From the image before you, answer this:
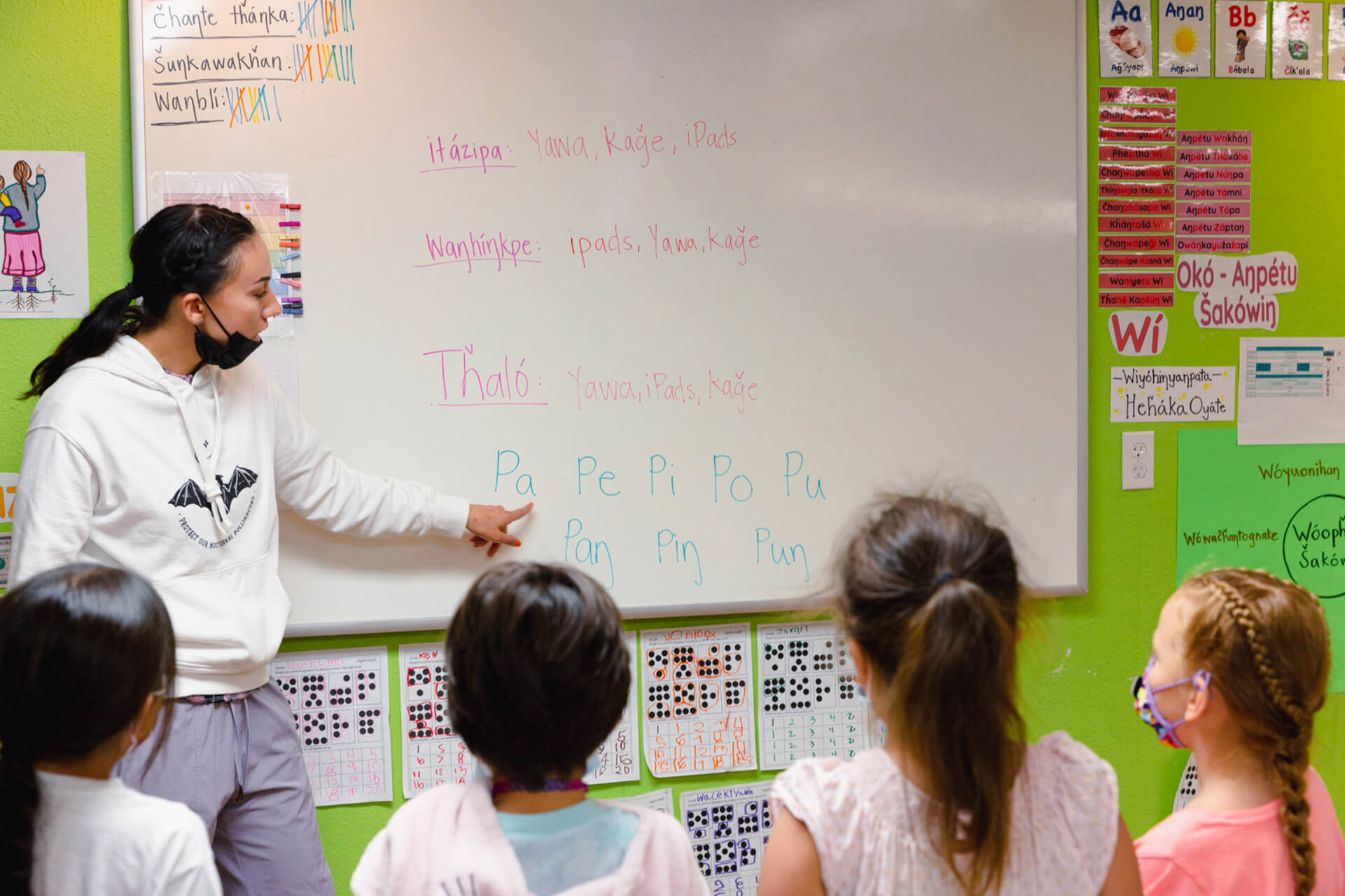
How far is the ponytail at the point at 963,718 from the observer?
965 mm

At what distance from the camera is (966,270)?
216 cm

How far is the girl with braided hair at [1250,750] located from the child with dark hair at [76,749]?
3.50 feet

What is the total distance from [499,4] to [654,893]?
1.63m

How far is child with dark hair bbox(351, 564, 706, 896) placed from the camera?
0.94 meters

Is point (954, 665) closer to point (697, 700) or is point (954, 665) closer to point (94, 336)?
point (697, 700)

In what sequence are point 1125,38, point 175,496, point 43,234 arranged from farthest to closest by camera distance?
point 1125,38
point 43,234
point 175,496

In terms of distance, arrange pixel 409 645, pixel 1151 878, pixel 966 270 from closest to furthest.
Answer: pixel 1151 878 → pixel 409 645 → pixel 966 270

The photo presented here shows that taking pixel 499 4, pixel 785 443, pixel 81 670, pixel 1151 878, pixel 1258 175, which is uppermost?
pixel 499 4

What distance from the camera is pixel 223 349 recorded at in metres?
1.68

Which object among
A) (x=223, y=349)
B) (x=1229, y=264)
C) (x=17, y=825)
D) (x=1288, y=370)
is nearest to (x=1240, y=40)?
(x=1229, y=264)

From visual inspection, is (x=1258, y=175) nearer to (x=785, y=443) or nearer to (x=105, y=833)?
(x=785, y=443)

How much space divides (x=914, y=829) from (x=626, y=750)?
114 centimetres

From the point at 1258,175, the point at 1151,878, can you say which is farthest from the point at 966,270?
the point at 1151,878

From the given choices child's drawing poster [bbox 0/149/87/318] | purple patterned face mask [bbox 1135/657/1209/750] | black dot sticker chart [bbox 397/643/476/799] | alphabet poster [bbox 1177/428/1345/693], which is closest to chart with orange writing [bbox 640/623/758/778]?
black dot sticker chart [bbox 397/643/476/799]
